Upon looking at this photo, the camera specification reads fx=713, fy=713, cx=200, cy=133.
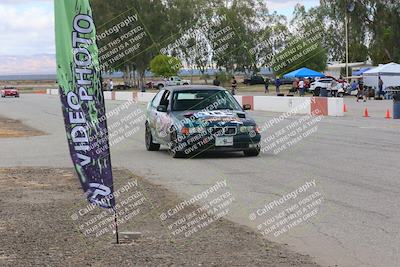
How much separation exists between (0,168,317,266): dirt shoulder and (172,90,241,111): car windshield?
4.95m

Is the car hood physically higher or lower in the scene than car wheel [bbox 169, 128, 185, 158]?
higher

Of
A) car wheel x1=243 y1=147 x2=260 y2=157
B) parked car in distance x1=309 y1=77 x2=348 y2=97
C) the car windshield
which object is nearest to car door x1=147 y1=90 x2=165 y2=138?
the car windshield

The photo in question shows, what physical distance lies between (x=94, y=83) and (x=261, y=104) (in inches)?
1275

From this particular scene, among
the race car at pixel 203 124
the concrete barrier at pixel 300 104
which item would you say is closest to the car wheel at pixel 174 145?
the race car at pixel 203 124

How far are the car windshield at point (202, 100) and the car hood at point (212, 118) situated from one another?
41 cm

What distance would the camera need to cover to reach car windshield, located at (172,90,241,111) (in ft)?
49.5

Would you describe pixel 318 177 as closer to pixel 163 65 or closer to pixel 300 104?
pixel 300 104

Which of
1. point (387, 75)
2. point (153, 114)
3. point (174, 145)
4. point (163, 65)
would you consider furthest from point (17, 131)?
point (163, 65)

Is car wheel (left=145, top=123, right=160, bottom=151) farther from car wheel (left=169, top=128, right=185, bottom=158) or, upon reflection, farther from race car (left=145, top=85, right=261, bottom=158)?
car wheel (left=169, top=128, right=185, bottom=158)

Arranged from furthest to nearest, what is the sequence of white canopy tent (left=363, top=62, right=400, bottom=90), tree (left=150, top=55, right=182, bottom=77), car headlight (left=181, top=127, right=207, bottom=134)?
tree (left=150, top=55, right=182, bottom=77), white canopy tent (left=363, top=62, right=400, bottom=90), car headlight (left=181, top=127, right=207, bottom=134)

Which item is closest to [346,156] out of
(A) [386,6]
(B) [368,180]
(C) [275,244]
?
(B) [368,180]

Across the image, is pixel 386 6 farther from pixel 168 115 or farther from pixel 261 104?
pixel 168 115

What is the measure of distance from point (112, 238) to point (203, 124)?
283 inches

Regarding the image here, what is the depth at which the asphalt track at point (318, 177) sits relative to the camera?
6.98 meters
